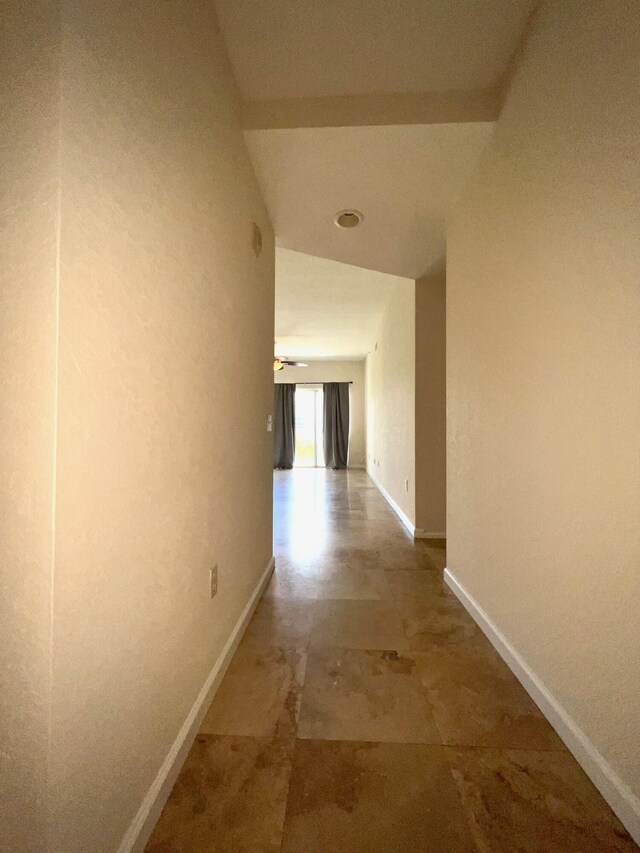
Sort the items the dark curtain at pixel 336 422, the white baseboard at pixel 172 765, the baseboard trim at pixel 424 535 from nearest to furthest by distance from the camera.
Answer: the white baseboard at pixel 172 765 → the baseboard trim at pixel 424 535 → the dark curtain at pixel 336 422

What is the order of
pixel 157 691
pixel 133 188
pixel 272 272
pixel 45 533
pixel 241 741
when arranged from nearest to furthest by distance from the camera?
pixel 45 533
pixel 133 188
pixel 157 691
pixel 241 741
pixel 272 272

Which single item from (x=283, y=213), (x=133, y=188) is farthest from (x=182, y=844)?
(x=283, y=213)

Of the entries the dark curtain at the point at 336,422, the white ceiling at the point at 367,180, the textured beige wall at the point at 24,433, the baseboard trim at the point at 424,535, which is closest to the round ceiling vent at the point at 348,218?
the white ceiling at the point at 367,180

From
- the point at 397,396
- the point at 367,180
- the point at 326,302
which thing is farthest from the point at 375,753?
the point at 326,302

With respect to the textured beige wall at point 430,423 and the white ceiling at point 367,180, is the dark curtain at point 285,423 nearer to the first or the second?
the textured beige wall at point 430,423

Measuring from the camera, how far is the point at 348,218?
2311 millimetres

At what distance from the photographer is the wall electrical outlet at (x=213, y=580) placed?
52.2 inches

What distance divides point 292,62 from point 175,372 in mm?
1566

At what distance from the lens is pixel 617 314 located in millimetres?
969

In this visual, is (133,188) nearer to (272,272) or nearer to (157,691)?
(157,691)

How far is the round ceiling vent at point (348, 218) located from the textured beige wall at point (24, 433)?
6.21 ft

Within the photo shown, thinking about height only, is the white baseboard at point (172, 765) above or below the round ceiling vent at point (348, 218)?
below

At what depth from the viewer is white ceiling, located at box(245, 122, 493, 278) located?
1.72 metres

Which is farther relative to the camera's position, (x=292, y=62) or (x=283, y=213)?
(x=283, y=213)
